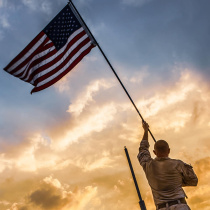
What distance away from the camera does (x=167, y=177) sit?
4.23m

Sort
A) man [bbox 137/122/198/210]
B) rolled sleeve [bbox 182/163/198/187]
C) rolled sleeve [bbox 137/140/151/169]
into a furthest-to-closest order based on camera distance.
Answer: rolled sleeve [bbox 137/140/151/169]
rolled sleeve [bbox 182/163/198/187]
man [bbox 137/122/198/210]

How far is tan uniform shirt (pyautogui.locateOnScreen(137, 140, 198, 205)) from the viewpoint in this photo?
4137 millimetres

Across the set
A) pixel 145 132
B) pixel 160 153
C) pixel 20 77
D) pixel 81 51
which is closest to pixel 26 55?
pixel 20 77

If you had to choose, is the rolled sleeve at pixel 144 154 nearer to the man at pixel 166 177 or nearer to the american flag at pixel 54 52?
the man at pixel 166 177

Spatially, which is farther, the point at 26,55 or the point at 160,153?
the point at 26,55

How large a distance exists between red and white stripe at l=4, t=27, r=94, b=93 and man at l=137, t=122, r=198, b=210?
4.52 metres

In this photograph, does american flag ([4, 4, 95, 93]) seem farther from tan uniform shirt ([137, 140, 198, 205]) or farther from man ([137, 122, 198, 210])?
tan uniform shirt ([137, 140, 198, 205])

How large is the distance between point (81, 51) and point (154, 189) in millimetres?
5155

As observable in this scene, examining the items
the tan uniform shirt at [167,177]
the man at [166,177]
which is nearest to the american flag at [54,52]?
the man at [166,177]

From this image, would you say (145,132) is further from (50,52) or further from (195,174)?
(50,52)

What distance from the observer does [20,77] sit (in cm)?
818

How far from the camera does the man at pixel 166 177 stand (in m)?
4.07

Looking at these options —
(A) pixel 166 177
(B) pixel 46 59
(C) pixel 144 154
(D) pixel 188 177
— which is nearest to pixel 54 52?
(B) pixel 46 59

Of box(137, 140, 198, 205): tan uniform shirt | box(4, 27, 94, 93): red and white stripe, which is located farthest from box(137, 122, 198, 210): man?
box(4, 27, 94, 93): red and white stripe
